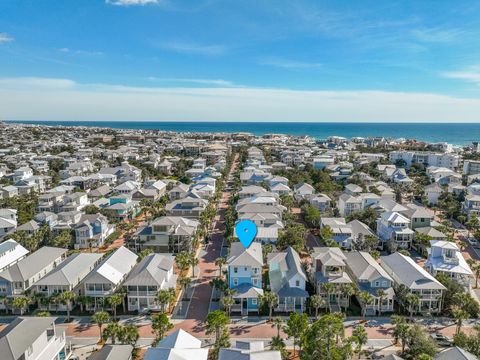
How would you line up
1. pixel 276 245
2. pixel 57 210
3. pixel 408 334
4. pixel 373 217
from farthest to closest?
pixel 57 210, pixel 373 217, pixel 276 245, pixel 408 334

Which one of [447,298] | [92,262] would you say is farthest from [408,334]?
[92,262]

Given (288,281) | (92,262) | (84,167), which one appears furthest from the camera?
(84,167)

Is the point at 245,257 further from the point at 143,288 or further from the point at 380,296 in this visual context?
the point at 380,296

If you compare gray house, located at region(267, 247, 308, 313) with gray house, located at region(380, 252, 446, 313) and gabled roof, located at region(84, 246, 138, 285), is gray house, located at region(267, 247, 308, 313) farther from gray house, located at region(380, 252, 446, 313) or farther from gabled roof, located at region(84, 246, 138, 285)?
gabled roof, located at region(84, 246, 138, 285)

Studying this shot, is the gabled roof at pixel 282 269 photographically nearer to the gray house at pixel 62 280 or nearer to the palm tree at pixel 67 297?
the palm tree at pixel 67 297

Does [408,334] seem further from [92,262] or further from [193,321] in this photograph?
[92,262]

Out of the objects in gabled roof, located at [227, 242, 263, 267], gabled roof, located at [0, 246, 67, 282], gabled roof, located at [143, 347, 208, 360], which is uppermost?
gabled roof, located at [227, 242, 263, 267]

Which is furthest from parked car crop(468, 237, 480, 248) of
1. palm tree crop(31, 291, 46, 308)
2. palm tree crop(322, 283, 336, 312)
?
palm tree crop(31, 291, 46, 308)

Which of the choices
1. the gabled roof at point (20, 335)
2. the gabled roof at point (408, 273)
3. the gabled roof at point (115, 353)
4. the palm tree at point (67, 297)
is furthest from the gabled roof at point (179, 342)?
the gabled roof at point (408, 273)

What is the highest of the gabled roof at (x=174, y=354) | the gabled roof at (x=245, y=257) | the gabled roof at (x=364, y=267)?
the gabled roof at (x=245, y=257)

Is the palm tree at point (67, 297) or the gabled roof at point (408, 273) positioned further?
the gabled roof at point (408, 273)

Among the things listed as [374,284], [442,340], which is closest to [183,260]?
[374,284]
